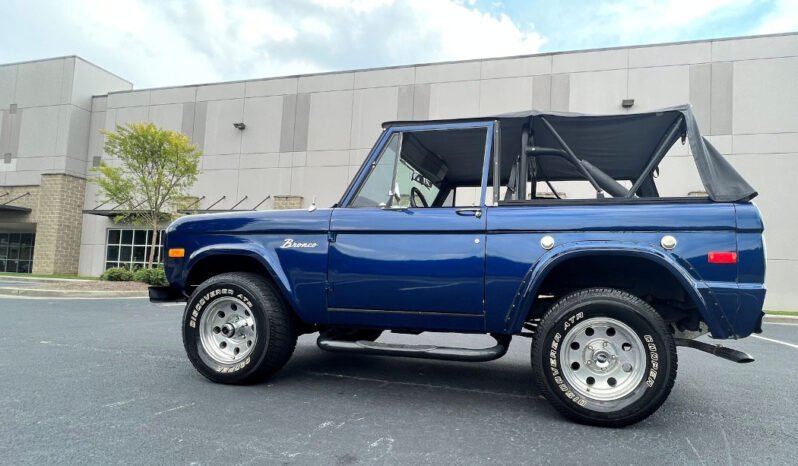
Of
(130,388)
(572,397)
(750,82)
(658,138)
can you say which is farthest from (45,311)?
(750,82)

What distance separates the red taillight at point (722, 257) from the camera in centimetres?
290

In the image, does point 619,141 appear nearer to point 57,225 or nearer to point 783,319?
point 783,319

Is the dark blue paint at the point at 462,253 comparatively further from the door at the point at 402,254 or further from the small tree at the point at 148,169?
the small tree at the point at 148,169

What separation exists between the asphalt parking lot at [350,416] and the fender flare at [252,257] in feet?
2.67

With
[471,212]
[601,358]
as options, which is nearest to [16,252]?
[471,212]

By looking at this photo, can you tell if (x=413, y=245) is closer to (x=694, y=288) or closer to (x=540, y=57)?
(x=694, y=288)

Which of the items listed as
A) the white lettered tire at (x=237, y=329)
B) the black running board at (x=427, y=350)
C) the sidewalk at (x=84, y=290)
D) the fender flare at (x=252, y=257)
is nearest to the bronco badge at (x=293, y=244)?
the fender flare at (x=252, y=257)

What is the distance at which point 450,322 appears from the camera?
341cm

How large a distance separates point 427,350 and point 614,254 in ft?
4.66

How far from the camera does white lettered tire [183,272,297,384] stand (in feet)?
12.1

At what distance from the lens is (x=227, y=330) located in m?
3.91

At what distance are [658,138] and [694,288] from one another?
5.66ft

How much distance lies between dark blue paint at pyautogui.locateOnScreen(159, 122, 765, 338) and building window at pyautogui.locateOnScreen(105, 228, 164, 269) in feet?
77.3

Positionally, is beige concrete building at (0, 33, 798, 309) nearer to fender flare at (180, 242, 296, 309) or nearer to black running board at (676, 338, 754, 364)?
black running board at (676, 338, 754, 364)
